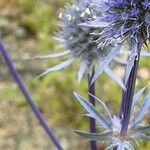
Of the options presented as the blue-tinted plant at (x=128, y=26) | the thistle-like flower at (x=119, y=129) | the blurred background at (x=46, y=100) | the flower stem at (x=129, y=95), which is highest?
the blue-tinted plant at (x=128, y=26)

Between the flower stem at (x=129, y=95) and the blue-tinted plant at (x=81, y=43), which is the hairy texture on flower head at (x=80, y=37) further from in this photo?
the flower stem at (x=129, y=95)

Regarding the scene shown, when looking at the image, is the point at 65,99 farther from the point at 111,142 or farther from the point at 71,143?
the point at 111,142

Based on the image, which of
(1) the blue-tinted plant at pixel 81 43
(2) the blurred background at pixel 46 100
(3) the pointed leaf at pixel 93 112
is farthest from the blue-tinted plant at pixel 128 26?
(2) the blurred background at pixel 46 100

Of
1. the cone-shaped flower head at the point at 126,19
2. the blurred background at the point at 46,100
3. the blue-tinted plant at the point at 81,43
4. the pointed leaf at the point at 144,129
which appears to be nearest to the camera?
the cone-shaped flower head at the point at 126,19

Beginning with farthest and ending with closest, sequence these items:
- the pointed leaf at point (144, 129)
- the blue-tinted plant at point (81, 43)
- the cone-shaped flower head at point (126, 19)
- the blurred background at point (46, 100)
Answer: the blurred background at point (46, 100) → the blue-tinted plant at point (81, 43) → the pointed leaf at point (144, 129) → the cone-shaped flower head at point (126, 19)

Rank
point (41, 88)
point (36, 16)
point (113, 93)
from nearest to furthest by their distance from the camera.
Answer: point (113, 93) < point (41, 88) < point (36, 16)

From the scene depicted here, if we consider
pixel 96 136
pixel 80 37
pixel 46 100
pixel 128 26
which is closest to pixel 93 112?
pixel 96 136

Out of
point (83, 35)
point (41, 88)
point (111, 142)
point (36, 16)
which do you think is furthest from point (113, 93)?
point (111, 142)
